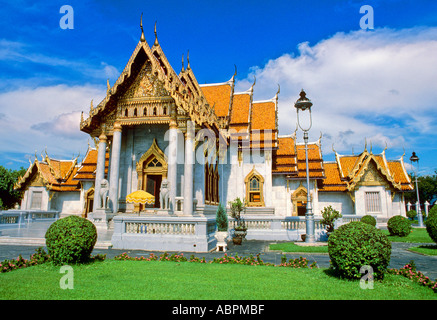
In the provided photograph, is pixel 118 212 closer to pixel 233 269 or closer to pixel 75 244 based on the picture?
pixel 75 244

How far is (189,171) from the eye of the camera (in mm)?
14148

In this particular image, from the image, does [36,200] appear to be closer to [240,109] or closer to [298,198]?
[240,109]

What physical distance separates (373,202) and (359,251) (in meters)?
23.6

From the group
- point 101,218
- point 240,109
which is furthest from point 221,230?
point 240,109

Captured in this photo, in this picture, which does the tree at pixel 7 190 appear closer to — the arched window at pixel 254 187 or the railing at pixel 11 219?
the railing at pixel 11 219

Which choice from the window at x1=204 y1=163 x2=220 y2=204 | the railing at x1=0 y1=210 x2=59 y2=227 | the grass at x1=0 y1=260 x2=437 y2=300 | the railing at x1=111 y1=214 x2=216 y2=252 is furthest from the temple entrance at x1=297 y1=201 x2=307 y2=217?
the railing at x1=0 y1=210 x2=59 y2=227

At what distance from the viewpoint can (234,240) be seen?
14117 millimetres

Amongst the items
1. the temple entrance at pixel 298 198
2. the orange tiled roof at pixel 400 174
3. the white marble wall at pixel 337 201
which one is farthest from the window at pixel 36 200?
the orange tiled roof at pixel 400 174

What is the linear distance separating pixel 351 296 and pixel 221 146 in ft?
56.3

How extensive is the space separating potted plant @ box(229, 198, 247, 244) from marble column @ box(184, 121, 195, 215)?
249 centimetres

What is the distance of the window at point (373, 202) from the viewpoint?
26.5m

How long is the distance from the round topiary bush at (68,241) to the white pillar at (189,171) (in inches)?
264

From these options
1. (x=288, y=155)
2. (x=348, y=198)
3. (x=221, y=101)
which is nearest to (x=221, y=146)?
(x=221, y=101)

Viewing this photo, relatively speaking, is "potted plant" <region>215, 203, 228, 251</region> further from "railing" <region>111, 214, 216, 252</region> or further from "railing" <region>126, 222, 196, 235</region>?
"railing" <region>126, 222, 196, 235</region>
